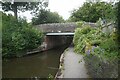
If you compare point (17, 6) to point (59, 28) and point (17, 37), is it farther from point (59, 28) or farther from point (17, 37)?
point (17, 37)

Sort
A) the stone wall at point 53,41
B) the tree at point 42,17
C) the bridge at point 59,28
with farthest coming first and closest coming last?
1. the tree at point 42,17
2. the stone wall at point 53,41
3. the bridge at point 59,28

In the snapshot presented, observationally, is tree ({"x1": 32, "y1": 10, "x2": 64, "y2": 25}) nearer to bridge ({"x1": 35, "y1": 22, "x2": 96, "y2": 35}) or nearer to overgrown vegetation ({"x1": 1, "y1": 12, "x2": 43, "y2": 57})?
bridge ({"x1": 35, "y1": 22, "x2": 96, "y2": 35})

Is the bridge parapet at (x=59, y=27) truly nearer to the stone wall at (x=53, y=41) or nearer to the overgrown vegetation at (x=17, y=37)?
the stone wall at (x=53, y=41)

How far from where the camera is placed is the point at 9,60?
55.7ft

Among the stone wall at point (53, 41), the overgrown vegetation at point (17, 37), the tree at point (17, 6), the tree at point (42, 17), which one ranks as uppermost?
the tree at point (17, 6)

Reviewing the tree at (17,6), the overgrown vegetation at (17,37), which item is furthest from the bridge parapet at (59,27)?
the tree at (17,6)

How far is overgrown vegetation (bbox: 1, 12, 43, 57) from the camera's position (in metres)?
17.2

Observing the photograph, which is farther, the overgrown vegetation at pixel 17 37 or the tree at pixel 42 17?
the tree at pixel 42 17

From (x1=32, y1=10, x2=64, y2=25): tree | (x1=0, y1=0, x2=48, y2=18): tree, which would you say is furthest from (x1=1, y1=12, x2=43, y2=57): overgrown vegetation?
(x1=32, y1=10, x2=64, y2=25): tree

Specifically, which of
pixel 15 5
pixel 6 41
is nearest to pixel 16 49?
pixel 6 41

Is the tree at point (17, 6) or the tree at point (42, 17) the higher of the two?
the tree at point (17, 6)

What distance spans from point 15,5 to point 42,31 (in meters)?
5.31

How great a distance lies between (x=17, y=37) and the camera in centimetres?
1873

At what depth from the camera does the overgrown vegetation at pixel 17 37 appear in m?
17.2
